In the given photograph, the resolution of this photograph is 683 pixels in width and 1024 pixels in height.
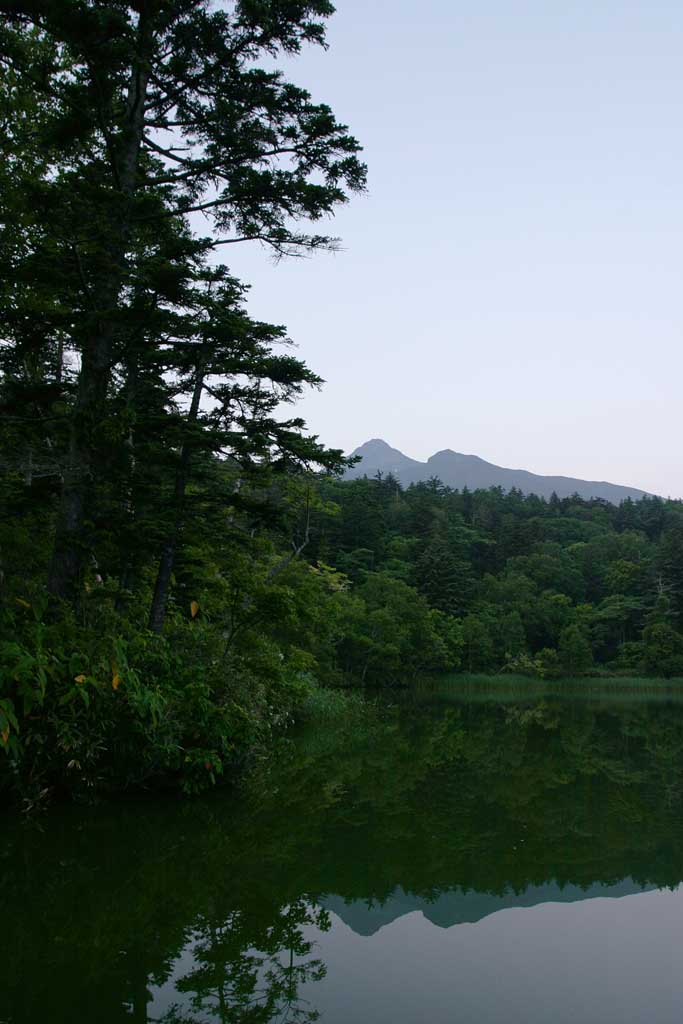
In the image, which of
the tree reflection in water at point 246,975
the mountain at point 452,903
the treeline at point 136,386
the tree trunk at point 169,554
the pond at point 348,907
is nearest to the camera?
the tree reflection in water at point 246,975

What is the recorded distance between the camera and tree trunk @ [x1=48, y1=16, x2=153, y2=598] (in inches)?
344

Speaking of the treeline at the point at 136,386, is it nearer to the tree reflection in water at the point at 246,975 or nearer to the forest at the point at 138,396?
the forest at the point at 138,396

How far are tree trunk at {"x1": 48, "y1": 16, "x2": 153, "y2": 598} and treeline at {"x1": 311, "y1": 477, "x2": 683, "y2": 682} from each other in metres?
26.7

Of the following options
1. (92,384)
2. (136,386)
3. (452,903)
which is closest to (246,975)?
(452,903)

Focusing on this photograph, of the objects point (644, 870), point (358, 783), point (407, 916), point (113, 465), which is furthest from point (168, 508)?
point (644, 870)

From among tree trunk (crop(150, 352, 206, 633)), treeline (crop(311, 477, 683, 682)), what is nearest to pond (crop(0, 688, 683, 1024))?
tree trunk (crop(150, 352, 206, 633))

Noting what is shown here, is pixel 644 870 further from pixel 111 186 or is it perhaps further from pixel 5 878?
pixel 111 186

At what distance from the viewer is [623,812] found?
9719 millimetres

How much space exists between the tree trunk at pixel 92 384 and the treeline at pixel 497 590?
26693mm

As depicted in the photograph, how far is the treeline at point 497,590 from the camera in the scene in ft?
141

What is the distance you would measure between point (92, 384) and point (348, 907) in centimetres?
699

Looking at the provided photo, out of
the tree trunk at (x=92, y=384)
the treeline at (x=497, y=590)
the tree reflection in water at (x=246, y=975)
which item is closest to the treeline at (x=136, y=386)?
the tree trunk at (x=92, y=384)

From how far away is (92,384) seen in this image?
920 cm

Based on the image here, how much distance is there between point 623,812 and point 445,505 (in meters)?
77.3
